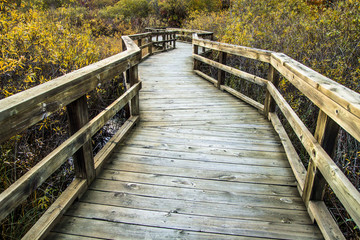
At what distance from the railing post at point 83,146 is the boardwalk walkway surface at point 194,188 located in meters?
0.18

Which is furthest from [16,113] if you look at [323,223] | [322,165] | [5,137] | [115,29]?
[115,29]

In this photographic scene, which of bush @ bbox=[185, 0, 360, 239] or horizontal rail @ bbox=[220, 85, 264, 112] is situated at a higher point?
bush @ bbox=[185, 0, 360, 239]

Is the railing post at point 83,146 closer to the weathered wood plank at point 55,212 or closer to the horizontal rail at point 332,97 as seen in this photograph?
the weathered wood plank at point 55,212

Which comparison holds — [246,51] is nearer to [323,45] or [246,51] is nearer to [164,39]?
[323,45]

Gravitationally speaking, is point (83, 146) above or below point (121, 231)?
above

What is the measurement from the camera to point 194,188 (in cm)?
270

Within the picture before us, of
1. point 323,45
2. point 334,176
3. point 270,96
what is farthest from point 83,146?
point 323,45

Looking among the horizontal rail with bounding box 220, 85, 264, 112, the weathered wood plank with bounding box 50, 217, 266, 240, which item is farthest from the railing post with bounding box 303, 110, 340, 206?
the horizontal rail with bounding box 220, 85, 264, 112

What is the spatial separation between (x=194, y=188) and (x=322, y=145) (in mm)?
1205

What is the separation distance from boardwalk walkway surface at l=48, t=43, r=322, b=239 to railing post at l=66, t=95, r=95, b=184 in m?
0.18

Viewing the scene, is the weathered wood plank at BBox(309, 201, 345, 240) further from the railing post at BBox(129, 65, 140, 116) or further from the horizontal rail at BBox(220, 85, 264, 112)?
the railing post at BBox(129, 65, 140, 116)

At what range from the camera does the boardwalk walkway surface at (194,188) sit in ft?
7.07

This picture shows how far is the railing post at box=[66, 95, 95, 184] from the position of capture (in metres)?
2.36

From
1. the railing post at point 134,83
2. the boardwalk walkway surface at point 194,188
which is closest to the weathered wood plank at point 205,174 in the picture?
the boardwalk walkway surface at point 194,188
